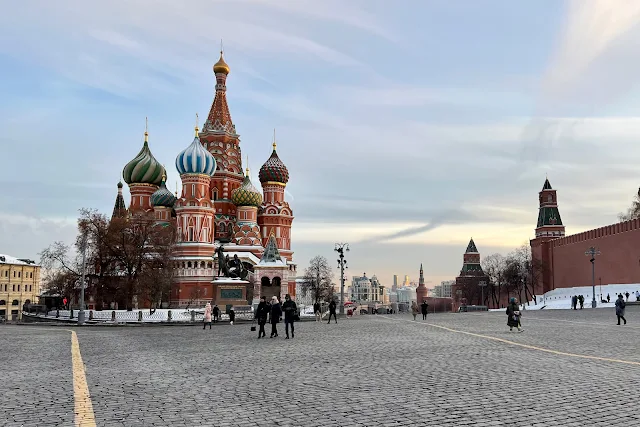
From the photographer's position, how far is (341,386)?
28.2ft

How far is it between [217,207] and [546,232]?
4523 centimetres

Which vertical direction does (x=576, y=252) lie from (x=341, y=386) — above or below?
above

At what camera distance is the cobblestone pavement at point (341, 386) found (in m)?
6.63

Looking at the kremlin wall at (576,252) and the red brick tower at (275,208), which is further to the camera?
the red brick tower at (275,208)

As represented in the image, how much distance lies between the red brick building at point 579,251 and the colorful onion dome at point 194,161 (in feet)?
144

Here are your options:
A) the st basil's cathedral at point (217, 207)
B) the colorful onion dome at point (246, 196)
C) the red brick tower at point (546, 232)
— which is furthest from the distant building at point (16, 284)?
the red brick tower at point (546, 232)

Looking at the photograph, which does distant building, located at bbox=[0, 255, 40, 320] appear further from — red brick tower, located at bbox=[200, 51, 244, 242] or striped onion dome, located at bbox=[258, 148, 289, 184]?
striped onion dome, located at bbox=[258, 148, 289, 184]

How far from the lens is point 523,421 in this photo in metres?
6.31

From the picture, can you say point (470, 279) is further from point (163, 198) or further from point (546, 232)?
point (163, 198)

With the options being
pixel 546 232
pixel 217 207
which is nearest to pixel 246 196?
pixel 217 207

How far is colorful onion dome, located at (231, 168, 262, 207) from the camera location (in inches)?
2805

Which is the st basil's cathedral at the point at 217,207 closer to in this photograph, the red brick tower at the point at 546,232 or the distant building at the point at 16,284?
the distant building at the point at 16,284

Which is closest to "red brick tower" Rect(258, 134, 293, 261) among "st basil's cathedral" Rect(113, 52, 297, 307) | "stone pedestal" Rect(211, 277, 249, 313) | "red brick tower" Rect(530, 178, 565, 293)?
"st basil's cathedral" Rect(113, 52, 297, 307)

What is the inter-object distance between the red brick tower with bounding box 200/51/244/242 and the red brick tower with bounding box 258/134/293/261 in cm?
356
